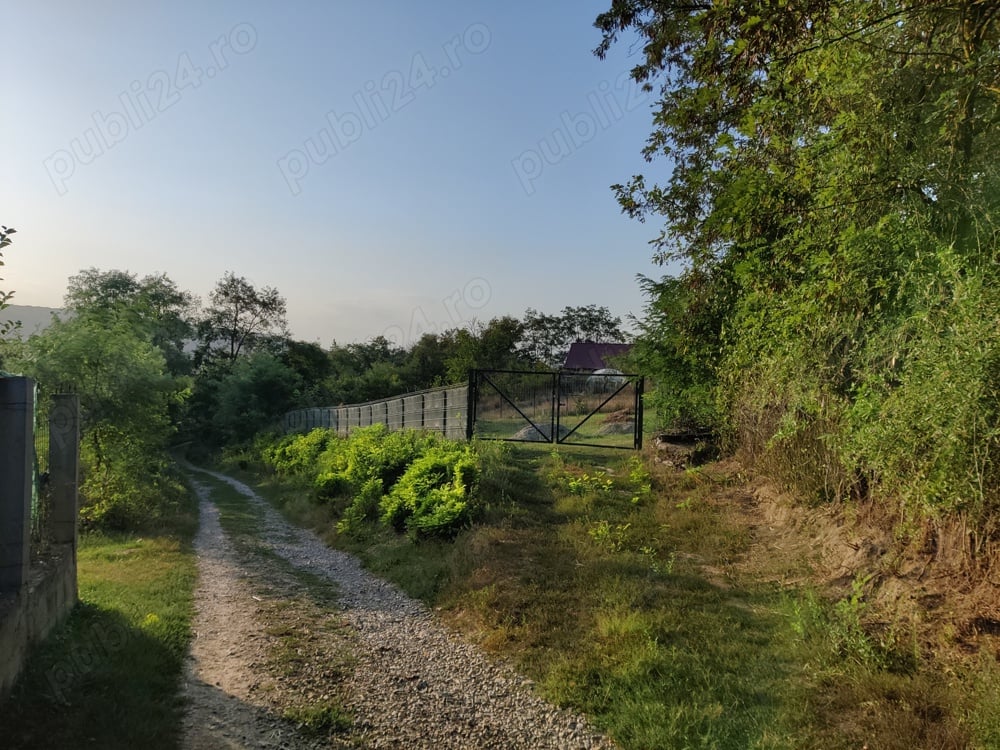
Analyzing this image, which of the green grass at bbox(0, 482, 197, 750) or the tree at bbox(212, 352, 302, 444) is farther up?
the tree at bbox(212, 352, 302, 444)

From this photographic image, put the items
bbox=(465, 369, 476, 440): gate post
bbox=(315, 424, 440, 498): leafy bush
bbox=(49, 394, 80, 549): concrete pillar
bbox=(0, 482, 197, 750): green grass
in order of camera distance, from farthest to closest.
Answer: bbox=(465, 369, 476, 440): gate post < bbox=(315, 424, 440, 498): leafy bush < bbox=(49, 394, 80, 549): concrete pillar < bbox=(0, 482, 197, 750): green grass

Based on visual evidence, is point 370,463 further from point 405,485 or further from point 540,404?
point 540,404

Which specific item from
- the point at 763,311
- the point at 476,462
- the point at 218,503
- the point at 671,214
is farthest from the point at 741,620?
the point at 218,503

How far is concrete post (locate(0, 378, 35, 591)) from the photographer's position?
150 inches

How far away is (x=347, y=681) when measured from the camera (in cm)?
433

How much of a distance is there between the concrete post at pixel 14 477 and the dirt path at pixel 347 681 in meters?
1.42

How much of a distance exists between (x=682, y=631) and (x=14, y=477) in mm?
4981

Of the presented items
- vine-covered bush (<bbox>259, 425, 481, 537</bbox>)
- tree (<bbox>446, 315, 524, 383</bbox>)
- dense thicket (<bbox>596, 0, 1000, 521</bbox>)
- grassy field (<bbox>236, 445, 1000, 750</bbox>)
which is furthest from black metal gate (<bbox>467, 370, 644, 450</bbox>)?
tree (<bbox>446, 315, 524, 383</bbox>)

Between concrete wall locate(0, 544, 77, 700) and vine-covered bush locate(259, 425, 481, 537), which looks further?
vine-covered bush locate(259, 425, 481, 537)

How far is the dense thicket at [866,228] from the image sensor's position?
352 cm

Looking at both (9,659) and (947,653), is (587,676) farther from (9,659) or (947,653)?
(9,659)

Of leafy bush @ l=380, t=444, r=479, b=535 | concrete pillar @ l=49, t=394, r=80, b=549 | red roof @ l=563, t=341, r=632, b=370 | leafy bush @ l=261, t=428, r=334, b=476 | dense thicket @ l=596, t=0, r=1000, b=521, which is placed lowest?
leafy bush @ l=261, t=428, r=334, b=476

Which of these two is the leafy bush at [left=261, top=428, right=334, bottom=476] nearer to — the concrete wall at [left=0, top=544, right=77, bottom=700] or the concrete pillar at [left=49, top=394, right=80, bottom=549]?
the concrete pillar at [left=49, top=394, right=80, bottom=549]

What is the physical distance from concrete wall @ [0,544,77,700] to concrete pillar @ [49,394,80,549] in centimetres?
17
